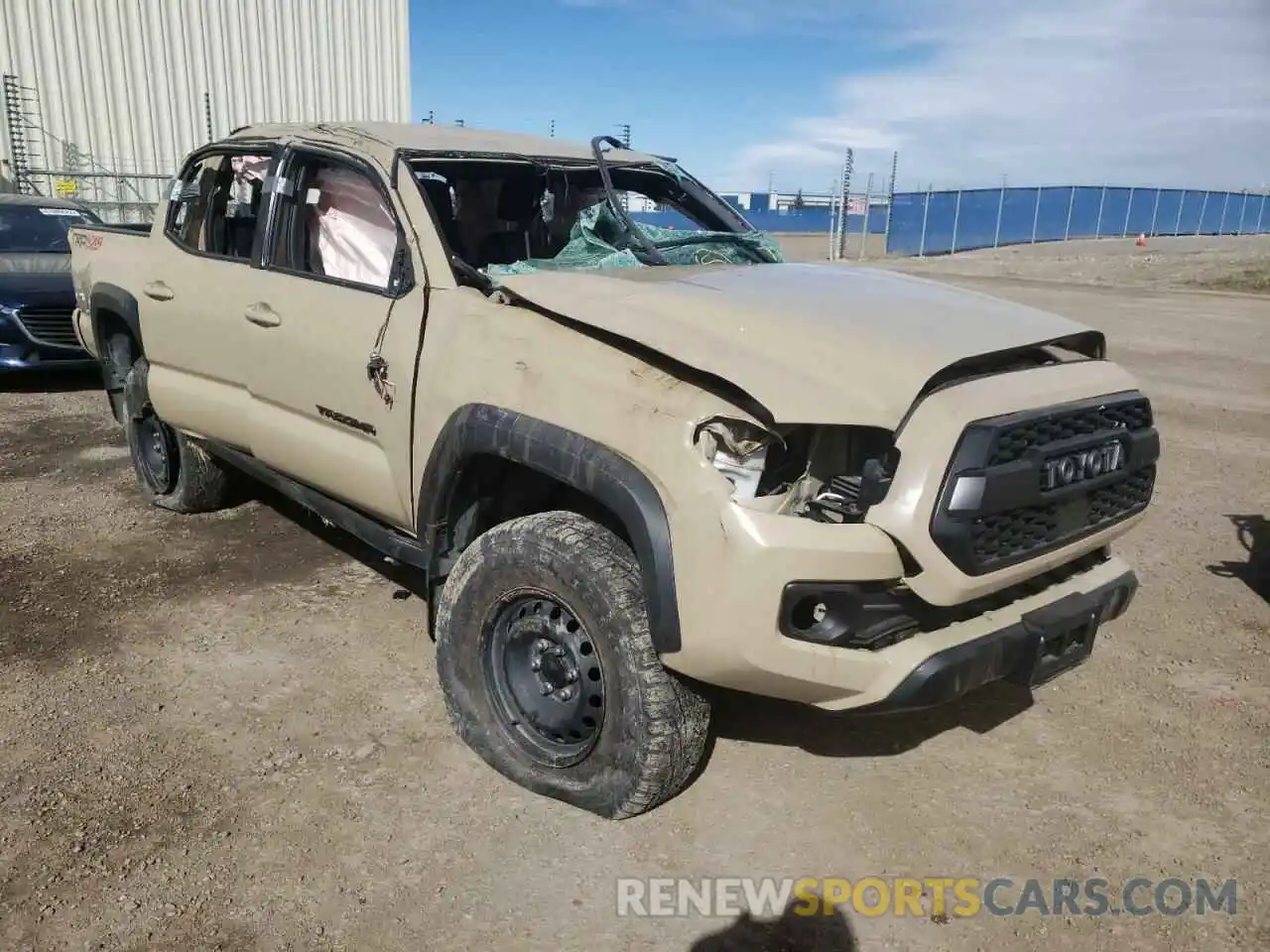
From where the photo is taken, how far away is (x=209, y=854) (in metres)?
2.73

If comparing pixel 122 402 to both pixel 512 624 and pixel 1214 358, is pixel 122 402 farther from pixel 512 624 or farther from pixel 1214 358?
pixel 1214 358

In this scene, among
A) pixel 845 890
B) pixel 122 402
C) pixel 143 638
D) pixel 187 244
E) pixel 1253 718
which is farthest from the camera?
pixel 122 402

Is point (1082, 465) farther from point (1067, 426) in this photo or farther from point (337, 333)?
point (337, 333)

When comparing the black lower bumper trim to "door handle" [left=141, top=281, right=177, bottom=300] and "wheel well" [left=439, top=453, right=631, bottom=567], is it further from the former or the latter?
"door handle" [left=141, top=281, right=177, bottom=300]

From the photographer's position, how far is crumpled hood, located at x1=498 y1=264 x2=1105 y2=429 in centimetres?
244

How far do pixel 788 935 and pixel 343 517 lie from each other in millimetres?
2304

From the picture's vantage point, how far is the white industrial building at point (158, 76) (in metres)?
17.7

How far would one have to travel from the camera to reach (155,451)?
5.48m

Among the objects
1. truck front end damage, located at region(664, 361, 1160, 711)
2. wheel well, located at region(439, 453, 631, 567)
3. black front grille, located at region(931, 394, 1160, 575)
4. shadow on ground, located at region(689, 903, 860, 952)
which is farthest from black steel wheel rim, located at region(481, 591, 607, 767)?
black front grille, located at region(931, 394, 1160, 575)

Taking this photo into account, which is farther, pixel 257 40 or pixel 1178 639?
pixel 257 40

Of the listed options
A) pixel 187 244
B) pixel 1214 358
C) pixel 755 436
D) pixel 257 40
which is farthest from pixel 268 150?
pixel 257 40

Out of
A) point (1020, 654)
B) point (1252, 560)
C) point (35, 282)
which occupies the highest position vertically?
point (35, 282)

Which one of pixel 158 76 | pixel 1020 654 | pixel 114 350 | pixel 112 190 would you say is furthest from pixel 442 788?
pixel 158 76

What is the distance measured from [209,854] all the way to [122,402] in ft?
11.4
